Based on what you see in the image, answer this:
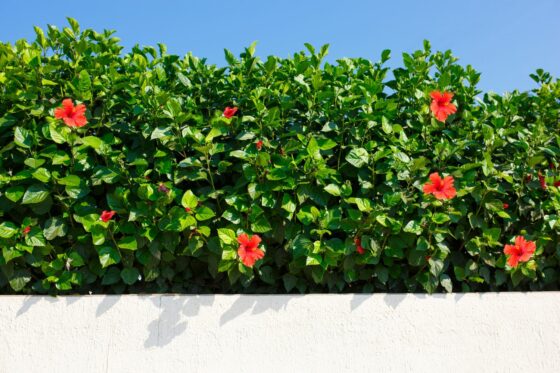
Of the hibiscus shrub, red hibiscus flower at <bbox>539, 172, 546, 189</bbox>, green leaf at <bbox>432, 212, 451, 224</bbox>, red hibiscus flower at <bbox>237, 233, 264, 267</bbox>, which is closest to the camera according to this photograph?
red hibiscus flower at <bbox>237, 233, 264, 267</bbox>

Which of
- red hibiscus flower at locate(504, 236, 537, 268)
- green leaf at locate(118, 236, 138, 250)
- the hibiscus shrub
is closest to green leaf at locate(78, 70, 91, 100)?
the hibiscus shrub

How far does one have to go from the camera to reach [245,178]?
2570 millimetres

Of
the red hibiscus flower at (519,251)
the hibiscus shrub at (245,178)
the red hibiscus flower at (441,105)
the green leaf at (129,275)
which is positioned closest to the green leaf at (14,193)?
the hibiscus shrub at (245,178)

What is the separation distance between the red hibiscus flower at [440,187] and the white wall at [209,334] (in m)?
0.57

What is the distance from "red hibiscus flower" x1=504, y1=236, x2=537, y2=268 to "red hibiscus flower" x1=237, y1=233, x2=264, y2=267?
4.49 ft

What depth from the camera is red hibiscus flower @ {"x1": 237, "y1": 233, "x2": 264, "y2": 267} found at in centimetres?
243

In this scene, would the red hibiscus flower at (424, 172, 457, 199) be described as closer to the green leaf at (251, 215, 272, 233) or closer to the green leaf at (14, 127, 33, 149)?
the green leaf at (251, 215, 272, 233)

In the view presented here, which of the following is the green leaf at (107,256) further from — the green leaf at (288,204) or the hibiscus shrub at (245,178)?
the green leaf at (288,204)

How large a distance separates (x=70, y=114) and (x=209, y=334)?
1.24 m

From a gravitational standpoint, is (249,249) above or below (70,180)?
below

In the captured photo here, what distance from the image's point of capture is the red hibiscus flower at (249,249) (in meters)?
2.43

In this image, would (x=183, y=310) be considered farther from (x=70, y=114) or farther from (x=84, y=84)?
(x=84, y=84)

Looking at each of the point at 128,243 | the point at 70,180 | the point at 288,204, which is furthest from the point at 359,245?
the point at 70,180

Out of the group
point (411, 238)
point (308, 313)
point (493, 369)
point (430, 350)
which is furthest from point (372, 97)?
point (493, 369)
